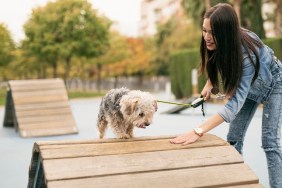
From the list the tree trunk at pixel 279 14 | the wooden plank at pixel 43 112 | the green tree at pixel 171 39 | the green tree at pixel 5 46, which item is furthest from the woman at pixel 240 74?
the green tree at pixel 171 39

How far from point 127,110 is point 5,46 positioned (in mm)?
27621

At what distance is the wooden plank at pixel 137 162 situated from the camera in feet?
9.94

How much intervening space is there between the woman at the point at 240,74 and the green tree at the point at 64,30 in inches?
1133

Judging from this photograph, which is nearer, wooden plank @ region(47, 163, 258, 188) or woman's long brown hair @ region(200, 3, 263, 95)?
wooden plank @ region(47, 163, 258, 188)

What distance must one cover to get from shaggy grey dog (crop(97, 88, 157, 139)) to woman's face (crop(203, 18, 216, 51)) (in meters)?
1.04

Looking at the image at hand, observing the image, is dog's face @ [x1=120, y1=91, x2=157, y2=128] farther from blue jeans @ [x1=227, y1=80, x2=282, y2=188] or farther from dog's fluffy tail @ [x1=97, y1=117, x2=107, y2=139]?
dog's fluffy tail @ [x1=97, y1=117, x2=107, y2=139]

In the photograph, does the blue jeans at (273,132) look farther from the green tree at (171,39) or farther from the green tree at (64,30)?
the green tree at (171,39)

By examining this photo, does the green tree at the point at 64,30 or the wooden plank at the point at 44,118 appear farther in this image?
the green tree at the point at 64,30

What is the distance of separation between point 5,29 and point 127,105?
27567 mm

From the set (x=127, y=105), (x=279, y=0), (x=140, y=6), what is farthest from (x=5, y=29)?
(x=140, y=6)

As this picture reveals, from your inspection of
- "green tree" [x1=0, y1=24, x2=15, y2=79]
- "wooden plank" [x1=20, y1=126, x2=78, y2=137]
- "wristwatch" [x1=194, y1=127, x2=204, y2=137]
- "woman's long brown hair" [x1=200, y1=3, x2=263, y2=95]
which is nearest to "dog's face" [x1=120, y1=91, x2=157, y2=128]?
"wristwatch" [x1=194, y1=127, x2=204, y2=137]

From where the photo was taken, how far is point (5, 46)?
3025 cm

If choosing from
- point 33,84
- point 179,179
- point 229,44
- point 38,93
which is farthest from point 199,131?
point 33,84

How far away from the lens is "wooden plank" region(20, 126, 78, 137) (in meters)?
9.74
